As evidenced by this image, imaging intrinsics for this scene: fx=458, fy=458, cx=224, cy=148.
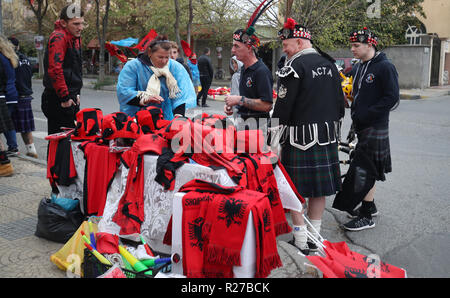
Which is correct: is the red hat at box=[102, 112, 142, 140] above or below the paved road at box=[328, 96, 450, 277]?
above

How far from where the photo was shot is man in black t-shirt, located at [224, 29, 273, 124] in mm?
4285

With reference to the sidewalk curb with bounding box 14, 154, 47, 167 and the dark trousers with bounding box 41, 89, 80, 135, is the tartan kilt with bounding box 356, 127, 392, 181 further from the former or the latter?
the sidewalk curb with bounding box 14, 154, 47, 167

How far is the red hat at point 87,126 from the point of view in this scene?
4.35 m

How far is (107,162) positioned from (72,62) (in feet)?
6.12

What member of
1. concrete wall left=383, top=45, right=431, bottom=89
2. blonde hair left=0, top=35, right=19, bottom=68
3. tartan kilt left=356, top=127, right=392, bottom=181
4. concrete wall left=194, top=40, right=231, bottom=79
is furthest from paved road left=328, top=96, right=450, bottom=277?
concrete wall left=194, top=40, right=231, bottom=79

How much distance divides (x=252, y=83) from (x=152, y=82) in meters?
0.99

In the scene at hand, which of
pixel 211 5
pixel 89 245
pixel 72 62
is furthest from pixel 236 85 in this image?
pixel 211 5

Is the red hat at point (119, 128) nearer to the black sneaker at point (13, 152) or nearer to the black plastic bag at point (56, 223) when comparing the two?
the black plastic bag at point (56, 223)

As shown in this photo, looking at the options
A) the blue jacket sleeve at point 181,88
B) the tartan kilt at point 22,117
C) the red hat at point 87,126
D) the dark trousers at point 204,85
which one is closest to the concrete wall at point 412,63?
the dark trousers at point 204,85

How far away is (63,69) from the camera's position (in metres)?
5.28

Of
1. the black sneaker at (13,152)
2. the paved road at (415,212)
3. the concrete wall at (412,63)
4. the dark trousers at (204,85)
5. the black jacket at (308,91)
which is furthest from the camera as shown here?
the concrete wall at (412,63)

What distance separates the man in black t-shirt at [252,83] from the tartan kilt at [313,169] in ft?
1.73

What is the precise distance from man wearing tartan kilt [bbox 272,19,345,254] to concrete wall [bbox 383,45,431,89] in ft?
70.6
